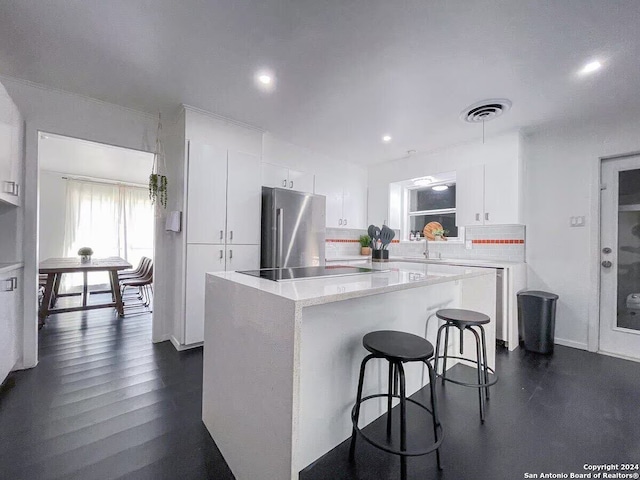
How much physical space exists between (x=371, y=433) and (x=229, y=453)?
31.2 inches

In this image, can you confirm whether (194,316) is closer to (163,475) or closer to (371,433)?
(163,475)

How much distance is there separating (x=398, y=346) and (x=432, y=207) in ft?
11.6

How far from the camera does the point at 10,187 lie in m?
2.06

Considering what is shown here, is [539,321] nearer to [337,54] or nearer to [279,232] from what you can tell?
[279,232]

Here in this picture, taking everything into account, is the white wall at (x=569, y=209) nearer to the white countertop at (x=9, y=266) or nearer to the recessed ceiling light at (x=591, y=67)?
the recessed ceiling light at (x=591, y=67)

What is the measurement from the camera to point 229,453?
4.51 ft

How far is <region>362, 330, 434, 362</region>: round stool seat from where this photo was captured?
4.15 feet

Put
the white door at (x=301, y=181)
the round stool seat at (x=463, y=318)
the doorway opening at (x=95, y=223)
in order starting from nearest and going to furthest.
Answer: the round stool seat at (x=463, y=318) < the white door at (x=301, y=181) < the doorway opening at (x=95, y=223)

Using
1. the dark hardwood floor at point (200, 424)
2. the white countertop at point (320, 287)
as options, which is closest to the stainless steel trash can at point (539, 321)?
the dark hardwood floor at point (200, 424)

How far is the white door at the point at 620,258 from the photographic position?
109 inches

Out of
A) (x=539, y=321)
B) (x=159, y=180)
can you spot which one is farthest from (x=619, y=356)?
(x=159, y=180)

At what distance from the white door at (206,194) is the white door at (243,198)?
0.07m

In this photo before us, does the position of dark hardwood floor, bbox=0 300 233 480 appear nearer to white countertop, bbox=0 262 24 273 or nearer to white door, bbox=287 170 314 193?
white countertop, bbox=0 262 24 273

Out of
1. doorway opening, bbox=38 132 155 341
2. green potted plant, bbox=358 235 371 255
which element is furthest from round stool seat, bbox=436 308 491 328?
doorway opening, bbox=38 132 155 341
